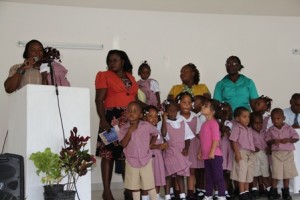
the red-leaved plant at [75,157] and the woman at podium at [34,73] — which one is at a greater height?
the woman at podium at [34,73]

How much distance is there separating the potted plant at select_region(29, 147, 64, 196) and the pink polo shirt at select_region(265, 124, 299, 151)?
8.64ft

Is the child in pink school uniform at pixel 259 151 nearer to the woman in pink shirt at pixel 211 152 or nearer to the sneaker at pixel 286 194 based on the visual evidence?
the sneaker at pixel 286 194

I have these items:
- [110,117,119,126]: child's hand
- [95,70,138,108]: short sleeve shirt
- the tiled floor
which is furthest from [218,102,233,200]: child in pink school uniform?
[110,117,119,126]: child's hand

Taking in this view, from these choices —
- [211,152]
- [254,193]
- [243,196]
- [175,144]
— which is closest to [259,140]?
[254,193]

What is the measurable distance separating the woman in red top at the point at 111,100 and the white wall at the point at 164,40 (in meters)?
1.71

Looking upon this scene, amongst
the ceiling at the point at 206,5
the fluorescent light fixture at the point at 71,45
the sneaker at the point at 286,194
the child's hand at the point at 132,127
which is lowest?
the sneaker at the point at 286,194

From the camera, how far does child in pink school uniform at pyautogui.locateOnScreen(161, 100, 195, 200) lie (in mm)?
4688

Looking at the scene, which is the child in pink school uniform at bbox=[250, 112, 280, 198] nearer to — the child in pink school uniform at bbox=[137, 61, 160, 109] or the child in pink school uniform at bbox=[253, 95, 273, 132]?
the child in pink school uniform at bbox=[253, 95, 273, 132]


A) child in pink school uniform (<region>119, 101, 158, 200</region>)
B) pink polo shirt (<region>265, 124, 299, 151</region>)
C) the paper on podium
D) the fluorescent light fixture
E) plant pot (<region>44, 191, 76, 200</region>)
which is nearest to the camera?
plant pot (<region>44, 191, 76, 200</region>)

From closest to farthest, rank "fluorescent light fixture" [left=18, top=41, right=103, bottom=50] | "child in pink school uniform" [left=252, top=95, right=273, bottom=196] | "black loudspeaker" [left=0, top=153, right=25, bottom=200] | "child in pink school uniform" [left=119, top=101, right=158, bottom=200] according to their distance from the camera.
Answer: "black loudspeaker" [left=0, top=153, right=25, bottom=200]
"child in pink school uniform" [left=119, top=101, right=158, bottom=200]
"child in pink school uniform" [left=252, top=95, right=273, bottom=196]
"fluorescent light fixture" [left=18, top=41, right=103, bottom=50]

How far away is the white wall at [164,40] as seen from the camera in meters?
6.32

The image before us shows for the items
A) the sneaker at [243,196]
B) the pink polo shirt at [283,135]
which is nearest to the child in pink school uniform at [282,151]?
the pink polo shirt at [283,135]

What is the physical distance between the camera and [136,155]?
4.32 metres

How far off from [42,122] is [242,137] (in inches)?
88.3
